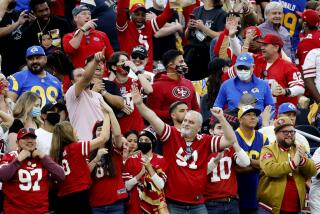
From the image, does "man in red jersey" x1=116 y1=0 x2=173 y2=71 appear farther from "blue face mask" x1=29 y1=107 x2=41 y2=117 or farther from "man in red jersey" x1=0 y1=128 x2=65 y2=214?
"man in red jersey" x1=0 y1=128 x2=65 y2=214

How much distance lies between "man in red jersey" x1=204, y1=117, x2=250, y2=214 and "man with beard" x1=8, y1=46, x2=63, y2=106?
256cm

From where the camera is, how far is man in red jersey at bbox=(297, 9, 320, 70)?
19.9 m

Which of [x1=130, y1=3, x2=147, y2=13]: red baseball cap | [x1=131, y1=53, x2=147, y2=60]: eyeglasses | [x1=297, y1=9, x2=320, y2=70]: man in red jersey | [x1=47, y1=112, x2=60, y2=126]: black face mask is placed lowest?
[x1=297, y1=9, x2=320, y2=70]: man in red jersey

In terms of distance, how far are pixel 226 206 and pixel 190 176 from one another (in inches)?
27.7

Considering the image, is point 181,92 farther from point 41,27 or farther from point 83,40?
point 41,27

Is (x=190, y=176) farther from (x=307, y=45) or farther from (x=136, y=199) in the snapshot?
(x=307, y=45)

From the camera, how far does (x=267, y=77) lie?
18.4m

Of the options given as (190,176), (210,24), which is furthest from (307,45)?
(190,176)

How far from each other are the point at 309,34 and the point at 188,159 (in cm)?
560

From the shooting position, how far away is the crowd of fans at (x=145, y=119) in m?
14.7

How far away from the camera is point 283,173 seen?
1555 centimetres

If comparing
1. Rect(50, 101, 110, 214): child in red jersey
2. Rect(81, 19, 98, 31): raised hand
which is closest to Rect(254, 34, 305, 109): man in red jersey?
Rect(81, 19, 98, 31): raised hand

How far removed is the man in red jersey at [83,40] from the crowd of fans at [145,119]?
2 centimetres

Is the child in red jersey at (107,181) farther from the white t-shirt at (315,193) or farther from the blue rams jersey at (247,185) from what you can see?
the white t-shirt at (315,193)
